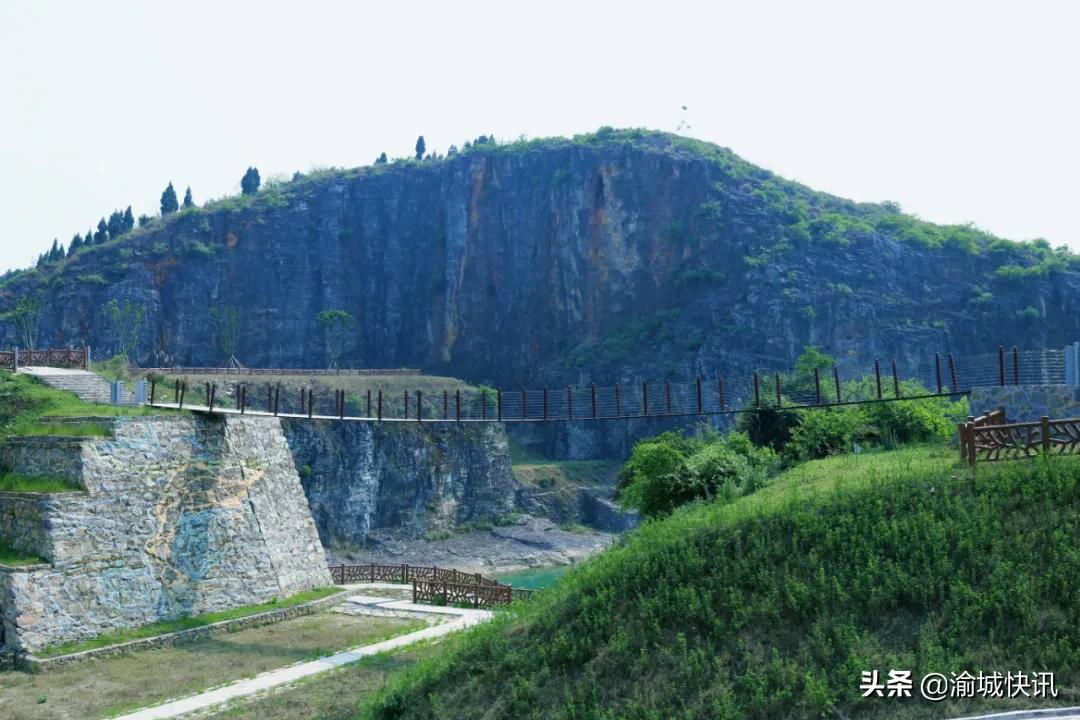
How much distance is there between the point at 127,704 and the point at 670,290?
72044mm

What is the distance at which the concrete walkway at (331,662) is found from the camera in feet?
51.8

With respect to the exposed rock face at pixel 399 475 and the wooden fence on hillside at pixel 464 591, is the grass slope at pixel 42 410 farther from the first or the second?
the exposed rock face at pixel 399 475

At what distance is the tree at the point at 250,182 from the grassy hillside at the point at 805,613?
9437 centimetres

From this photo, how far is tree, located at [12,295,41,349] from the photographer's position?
71062 millimetres

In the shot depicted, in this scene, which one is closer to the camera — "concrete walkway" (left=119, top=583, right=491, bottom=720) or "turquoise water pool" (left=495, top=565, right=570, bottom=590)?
"concrete walkway" (left=119, top=583, right=491, bottom=720)

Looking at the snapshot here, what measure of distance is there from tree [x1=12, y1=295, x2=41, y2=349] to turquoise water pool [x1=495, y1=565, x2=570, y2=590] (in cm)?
4548

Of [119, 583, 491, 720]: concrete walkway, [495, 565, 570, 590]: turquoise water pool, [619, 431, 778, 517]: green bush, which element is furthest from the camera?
[495, 565, 570, 590]: turquoise water pool

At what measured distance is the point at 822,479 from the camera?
58.3ft

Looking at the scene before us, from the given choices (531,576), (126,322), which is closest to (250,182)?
(126,322)

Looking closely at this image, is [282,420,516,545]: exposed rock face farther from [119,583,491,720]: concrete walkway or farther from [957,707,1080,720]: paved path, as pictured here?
[957,707,1080,720]: paved path

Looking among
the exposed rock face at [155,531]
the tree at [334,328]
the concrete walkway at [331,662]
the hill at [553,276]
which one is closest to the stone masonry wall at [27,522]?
the exposed rock face at [155,531]

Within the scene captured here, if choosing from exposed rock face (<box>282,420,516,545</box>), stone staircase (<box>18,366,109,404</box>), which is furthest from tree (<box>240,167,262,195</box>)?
stone staircase (<box>18,366,109,404</box>)

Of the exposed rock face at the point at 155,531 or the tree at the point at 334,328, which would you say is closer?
the exposed rock face at the point at 155,531

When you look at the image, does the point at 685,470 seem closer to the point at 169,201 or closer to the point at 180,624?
the point at 180,624
